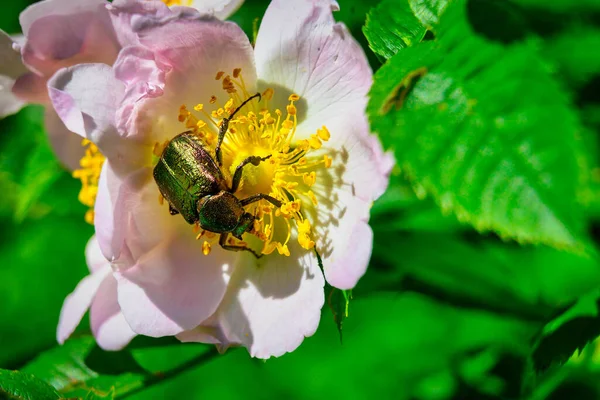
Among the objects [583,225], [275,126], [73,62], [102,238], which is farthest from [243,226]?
[583,225]

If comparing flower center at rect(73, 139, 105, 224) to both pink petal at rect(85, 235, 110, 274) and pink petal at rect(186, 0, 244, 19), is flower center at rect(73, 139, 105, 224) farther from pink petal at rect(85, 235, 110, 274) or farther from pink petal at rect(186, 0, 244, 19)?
pink petal at rect(186, 0, 244, 19)

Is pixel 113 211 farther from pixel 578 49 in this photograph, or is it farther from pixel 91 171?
pixel 578 49

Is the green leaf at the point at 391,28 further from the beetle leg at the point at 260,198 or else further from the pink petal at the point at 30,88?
the pink petal at the point at 30,88

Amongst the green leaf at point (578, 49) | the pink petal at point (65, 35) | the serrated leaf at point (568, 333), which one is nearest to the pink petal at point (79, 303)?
the pink petal at point (65, 35)

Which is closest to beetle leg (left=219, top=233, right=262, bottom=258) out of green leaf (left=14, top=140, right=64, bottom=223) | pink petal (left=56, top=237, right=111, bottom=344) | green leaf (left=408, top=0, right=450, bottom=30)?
pink petal (left=56, top=237, right=111, bottom=344)

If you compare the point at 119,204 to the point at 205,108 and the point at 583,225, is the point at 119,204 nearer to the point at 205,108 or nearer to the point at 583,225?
the point at 205,108

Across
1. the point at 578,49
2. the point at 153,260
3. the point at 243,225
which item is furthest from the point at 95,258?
the point at 578,49
